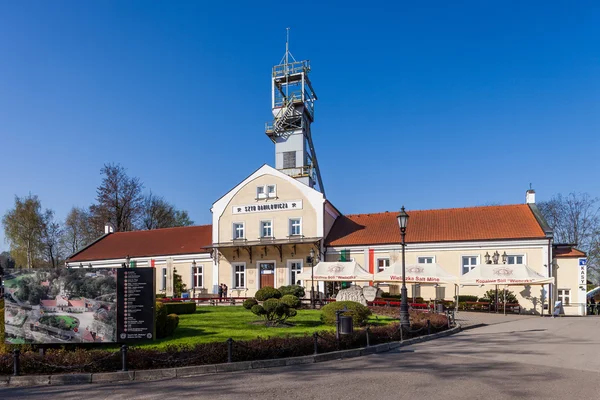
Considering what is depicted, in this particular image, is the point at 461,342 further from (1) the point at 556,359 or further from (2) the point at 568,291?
(2) the point at 568,291

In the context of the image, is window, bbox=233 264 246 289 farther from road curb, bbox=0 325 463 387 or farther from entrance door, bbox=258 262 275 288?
road curb, bbox=0 325 463 387

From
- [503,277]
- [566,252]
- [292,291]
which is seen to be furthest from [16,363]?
[566,252]

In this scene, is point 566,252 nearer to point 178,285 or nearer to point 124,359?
point 178,285

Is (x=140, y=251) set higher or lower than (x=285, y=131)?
lower

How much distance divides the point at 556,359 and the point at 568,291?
21.8 meters

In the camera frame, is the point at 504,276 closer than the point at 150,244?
Yes

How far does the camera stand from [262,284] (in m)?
35.8

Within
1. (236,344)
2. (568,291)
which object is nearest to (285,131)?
(568,291)

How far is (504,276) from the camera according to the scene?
25.8 metres

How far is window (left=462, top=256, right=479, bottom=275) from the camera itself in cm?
3117

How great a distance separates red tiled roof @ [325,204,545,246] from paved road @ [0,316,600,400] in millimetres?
18616

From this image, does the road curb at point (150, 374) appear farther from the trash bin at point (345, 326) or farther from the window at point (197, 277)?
the window at point (197, 277)

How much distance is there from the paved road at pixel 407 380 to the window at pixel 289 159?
3243cm

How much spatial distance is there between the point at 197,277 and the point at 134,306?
26503mm
